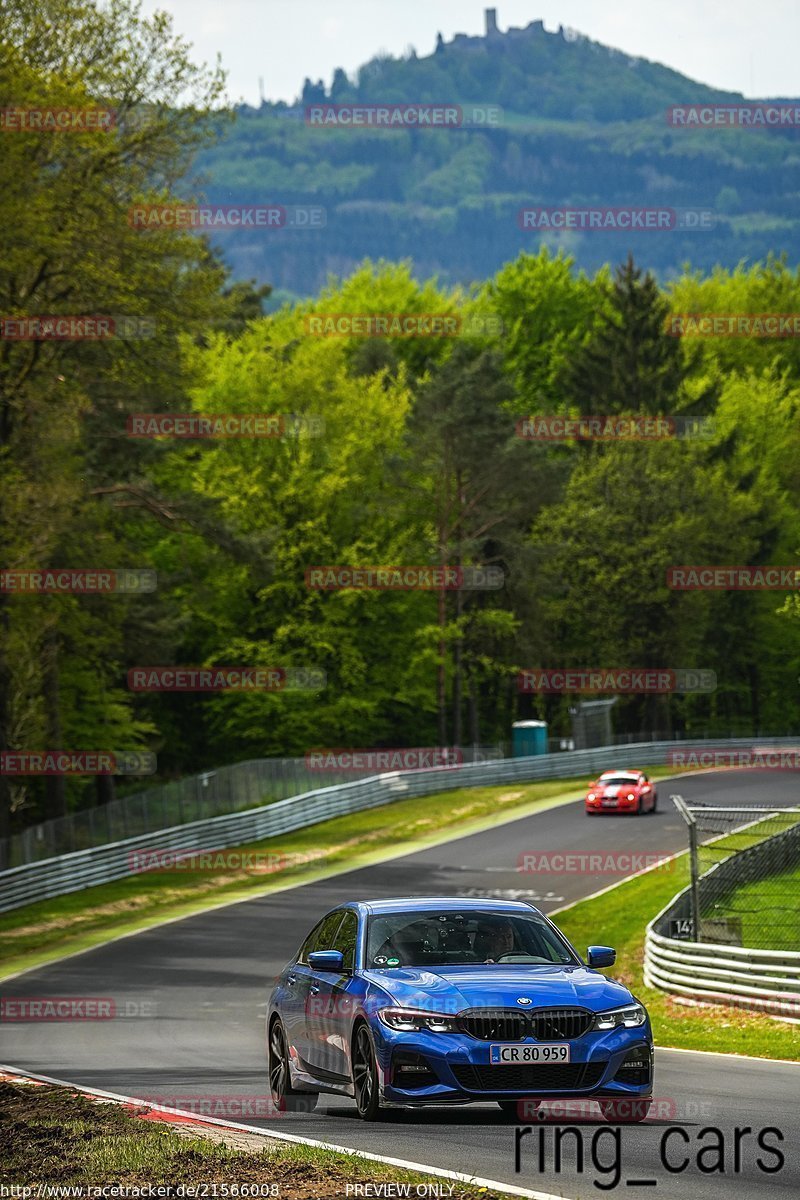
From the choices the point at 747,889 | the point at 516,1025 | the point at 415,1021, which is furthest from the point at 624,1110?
the point at 747,889

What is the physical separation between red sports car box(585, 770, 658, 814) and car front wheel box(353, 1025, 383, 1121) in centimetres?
3609

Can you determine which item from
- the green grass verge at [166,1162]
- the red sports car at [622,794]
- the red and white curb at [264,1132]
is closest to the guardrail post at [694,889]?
the red and white curb at [264,1132]

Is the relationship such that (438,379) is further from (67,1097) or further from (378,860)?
(67,1097)

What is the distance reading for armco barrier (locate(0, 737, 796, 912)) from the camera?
39938 millimetres

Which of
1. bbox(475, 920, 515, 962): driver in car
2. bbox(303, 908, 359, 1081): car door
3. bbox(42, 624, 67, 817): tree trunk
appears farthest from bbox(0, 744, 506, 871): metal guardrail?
bbox(475, 920, 515, 962): driver in car

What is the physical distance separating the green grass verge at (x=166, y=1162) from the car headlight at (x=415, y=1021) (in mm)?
935

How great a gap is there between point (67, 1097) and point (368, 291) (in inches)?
3105

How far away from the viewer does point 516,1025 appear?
33.3 ft

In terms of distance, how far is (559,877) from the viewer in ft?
124

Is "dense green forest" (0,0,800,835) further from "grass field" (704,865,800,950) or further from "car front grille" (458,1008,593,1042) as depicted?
"car front grille" (458,1008,593,1042)

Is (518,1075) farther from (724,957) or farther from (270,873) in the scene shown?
(270,873)

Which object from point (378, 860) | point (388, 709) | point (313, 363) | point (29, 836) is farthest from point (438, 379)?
point (29, 836)

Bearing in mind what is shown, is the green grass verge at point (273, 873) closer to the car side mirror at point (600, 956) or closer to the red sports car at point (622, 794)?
the red sports car at point (622, 794)

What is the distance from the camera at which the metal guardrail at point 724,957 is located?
65.3 ft
